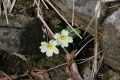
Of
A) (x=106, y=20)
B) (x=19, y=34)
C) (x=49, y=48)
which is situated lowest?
(x=49, y=48)

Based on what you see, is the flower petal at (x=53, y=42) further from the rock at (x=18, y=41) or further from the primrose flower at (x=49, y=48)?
the rock at (x=18, y=41)

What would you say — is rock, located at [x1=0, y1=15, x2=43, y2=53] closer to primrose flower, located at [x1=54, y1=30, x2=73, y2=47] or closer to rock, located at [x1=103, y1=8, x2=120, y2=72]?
primrose flower, located at [x1=54, y1=30, x2=73, y2=47]

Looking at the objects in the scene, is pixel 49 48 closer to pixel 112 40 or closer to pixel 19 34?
pixel 19 34

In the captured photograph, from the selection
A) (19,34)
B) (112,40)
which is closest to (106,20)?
(112,40)

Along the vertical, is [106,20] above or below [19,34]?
above

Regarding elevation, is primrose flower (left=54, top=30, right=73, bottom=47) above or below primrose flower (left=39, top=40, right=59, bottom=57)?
above

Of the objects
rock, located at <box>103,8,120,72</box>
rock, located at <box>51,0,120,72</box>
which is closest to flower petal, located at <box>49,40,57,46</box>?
rock, located at <box>51,0,120,72</box>

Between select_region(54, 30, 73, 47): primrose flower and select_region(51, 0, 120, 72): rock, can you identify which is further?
select_region(54, 30, 73, 47): primrose flower
